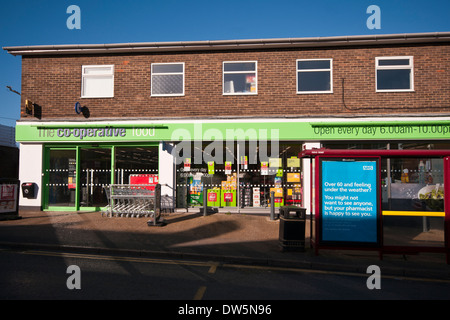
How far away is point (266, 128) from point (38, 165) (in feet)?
29.9

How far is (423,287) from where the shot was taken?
16.7 feet

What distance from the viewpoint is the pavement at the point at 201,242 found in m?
6.21

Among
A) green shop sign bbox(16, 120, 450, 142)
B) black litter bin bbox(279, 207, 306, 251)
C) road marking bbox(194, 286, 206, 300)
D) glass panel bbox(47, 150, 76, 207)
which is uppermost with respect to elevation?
green shop sign bbox(16, 120, 450, 142)

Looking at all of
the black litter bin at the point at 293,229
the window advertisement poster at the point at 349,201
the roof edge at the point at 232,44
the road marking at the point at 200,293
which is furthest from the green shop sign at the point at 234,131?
the road marking at the point at 200,293

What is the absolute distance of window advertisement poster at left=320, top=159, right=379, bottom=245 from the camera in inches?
262

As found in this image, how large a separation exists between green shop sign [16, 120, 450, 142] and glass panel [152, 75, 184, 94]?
148cm

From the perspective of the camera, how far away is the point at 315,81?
11625 mm

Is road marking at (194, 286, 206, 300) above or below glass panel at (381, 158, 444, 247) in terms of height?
below

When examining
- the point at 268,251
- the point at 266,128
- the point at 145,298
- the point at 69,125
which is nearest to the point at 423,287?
the point at 268,251

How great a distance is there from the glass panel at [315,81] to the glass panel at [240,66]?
6.41ft

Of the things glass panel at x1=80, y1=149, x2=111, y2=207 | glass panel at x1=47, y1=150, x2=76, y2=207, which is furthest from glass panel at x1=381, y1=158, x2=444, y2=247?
glass panel at x1=47, y1=150, x2=76, y2=207

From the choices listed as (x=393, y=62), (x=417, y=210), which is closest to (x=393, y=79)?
(x=393, y=62)

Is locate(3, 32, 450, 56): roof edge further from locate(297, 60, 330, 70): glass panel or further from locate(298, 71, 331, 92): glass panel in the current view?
locate(298, 71, 331, 92): glass panel

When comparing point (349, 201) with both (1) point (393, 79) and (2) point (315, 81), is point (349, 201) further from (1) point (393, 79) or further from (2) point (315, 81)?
(1) point (393, 79)
